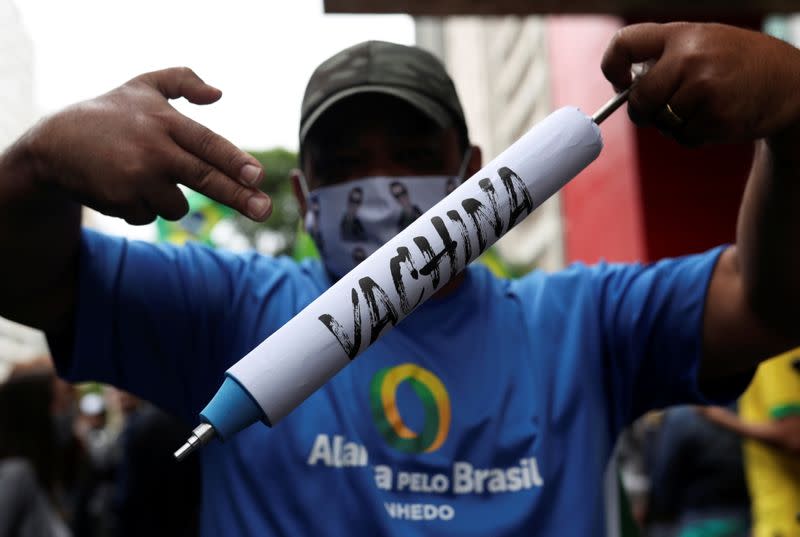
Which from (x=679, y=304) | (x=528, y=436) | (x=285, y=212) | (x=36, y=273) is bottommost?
(x=285, y=212)

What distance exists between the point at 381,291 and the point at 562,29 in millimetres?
15654

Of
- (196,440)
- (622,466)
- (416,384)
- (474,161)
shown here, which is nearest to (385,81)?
(474,161)

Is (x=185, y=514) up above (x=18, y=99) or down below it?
below

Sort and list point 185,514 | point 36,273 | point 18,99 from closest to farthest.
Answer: point 36,273, point 18,99, point 185,514

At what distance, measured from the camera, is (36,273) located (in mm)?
1484

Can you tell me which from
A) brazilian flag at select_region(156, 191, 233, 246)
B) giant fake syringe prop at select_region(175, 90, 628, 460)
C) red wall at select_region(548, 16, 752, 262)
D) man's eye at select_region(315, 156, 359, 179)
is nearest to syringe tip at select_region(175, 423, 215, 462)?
giant fake syringe prop at select_region(175, 90, 628, 460)

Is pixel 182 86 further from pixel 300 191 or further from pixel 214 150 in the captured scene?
pixel 300 191

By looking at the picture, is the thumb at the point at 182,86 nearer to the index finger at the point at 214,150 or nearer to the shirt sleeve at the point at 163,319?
the index finger at the point at 214,150

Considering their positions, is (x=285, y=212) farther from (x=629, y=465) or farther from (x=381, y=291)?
(x=381, y=291)

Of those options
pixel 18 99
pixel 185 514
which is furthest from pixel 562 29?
pixel 18 99

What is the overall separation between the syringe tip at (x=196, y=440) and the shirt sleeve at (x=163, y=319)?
55cm

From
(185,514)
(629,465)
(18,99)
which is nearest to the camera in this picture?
(18,99)

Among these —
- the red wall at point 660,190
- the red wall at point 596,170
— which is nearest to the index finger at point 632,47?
the red wall at point 660,190

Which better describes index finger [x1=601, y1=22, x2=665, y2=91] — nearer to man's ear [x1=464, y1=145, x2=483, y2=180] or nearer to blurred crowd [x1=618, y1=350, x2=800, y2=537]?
man's ear [x1=464, y1=145, x2=483, y2=180]
